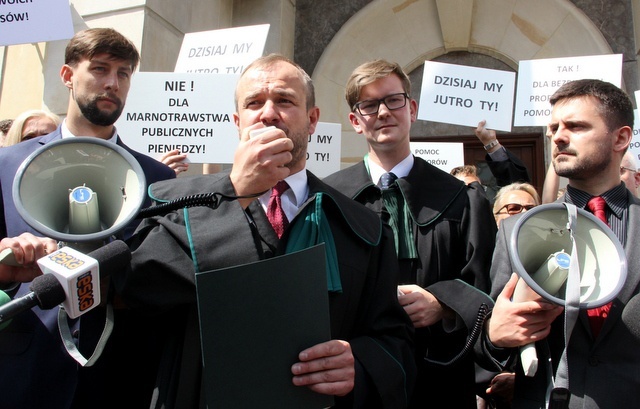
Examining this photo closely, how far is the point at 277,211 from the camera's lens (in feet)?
6.10

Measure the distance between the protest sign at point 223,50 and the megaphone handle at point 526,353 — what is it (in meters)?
2.65

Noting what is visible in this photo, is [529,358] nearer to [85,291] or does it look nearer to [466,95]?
[85,291]

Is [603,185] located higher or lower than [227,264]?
higher

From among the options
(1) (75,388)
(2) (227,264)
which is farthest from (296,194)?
(1) (75,388)

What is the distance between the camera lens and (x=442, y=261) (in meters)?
2.46

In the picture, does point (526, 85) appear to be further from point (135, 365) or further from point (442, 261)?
point (135, 365)

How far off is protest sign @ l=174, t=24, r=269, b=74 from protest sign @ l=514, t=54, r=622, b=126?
193 centimetres

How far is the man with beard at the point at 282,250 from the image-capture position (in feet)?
5.18

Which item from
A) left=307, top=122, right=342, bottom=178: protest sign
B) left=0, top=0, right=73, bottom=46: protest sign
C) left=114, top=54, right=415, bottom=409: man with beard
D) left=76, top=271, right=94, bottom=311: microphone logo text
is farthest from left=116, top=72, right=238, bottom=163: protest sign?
left=76, top=271, right=94, bottom=311: microphone logo text

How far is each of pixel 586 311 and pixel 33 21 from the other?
3.44 meters

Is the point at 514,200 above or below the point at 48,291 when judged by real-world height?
above

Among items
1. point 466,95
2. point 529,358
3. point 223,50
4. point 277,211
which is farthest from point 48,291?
point 466,95

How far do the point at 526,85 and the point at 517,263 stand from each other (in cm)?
319

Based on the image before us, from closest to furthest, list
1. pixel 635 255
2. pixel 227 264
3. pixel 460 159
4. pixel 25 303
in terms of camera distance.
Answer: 1. pixel 25 303
2. pixel 227 264
3. pixel 635 255
4. pixel 460 159
